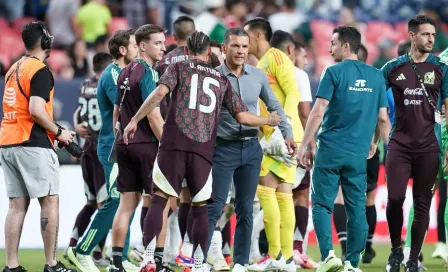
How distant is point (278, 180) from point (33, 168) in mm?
2612

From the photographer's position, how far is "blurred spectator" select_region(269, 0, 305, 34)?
20.2 metres

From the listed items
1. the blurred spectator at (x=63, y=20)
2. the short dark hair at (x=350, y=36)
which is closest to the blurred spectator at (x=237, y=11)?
the blurred spectator at (x=63, y=20)

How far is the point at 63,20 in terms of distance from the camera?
62.3 ft

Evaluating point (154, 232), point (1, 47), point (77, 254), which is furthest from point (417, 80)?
point (1, 47)

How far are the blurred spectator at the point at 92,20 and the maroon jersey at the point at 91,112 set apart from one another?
→ 7.03m

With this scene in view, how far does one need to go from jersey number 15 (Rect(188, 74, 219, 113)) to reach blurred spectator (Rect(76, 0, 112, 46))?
32.6ft

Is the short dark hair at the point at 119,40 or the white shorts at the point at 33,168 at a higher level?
the short dark hair at the point at 119,40

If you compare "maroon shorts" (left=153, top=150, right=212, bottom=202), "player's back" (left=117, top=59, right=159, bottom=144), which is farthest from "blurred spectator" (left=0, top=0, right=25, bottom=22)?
"maroon shorts" (left=153, top=150, right=212, bottom=202)

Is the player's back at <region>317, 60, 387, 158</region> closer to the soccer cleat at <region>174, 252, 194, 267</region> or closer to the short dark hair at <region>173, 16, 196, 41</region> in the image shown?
the soccer cleat at <region>174, 252, 194, 267</region>

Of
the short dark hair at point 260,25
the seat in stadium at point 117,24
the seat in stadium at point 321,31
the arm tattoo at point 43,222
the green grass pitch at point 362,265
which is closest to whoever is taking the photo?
the arm tattoo at point 43,222

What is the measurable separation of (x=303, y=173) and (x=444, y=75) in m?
2.20

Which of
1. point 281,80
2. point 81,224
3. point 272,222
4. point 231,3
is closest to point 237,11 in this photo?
point 231,3

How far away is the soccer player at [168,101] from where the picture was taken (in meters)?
10.6

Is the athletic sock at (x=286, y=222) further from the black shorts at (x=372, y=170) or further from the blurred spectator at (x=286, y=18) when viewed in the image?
the blurred spectator at (x=286, y=18)
